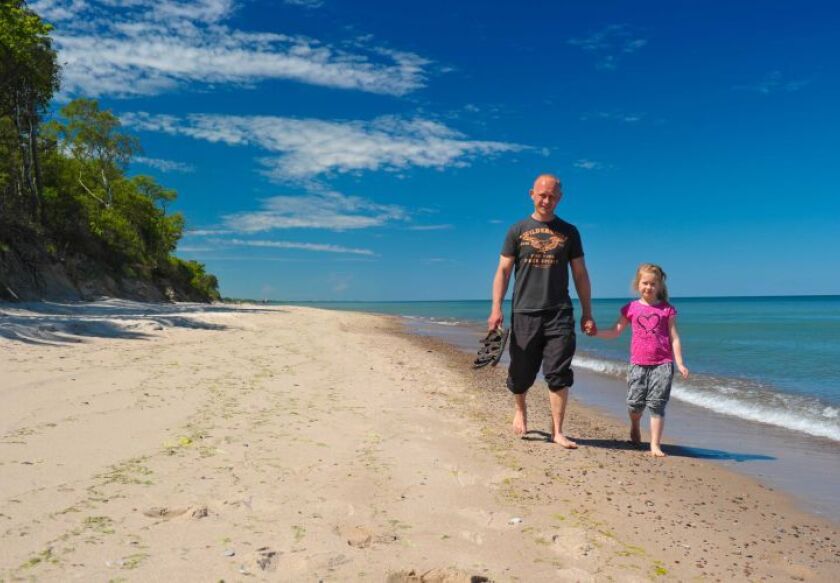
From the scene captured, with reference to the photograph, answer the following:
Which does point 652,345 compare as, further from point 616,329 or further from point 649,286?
point 649,286

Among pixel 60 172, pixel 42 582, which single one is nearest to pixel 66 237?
pixel 60 172

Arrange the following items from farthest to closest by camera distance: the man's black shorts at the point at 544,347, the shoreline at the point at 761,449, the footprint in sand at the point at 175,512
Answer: the man's black shorts at the point at 544,347, the shoreline at the point at 761,449, the footprint in sand at the point at 175,512

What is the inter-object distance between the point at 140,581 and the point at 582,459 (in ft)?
11.2

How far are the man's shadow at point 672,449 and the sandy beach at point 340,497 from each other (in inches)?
3.7

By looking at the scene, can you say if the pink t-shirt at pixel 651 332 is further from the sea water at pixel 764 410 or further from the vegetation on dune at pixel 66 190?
the vegetation on dune at pixel 66 190

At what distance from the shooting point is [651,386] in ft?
16.8

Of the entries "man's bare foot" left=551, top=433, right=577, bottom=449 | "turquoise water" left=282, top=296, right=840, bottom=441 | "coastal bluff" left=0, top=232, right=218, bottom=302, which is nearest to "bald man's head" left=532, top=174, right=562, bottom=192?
"man's bare foot" left=551, top=433, right=577, bottom=449

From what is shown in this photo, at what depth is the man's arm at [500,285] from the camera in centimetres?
498

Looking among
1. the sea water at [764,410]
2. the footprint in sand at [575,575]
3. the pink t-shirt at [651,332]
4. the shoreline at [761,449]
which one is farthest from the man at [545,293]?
the footprint in sand at [575,575]

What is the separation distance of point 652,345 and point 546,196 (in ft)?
5.48

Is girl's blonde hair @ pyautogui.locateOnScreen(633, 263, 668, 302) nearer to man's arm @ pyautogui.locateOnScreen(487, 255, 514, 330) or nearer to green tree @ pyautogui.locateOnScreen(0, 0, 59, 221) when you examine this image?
man's arm @ pyautogui.locateOnScreen(487, 255, 514, 330)

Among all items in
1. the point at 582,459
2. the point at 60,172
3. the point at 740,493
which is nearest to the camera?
the point at 740,493

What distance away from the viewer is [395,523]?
3.01 meters

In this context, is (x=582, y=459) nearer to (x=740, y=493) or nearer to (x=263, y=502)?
(x=740, y=493)
